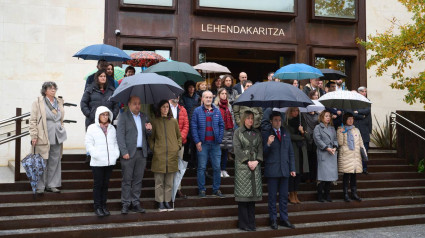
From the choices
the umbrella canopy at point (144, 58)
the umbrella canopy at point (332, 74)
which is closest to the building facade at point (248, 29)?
the umbrella canopy at point (144, 58)

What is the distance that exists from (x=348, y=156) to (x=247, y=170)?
2.78 m

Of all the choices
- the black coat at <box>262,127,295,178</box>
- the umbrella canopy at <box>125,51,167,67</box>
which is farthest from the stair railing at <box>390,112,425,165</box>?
the umbrella canopy at <box>125,51,167,67</box>

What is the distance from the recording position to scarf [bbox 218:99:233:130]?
9445mm

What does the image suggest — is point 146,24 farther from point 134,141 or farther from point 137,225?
point 137,225

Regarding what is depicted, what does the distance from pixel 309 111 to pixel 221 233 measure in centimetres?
320

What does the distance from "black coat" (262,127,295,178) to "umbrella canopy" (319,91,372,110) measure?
1.71 metres

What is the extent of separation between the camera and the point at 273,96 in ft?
24.3

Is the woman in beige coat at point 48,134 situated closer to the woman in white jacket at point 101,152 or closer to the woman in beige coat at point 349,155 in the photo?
the woman in white jacket at point 101,152

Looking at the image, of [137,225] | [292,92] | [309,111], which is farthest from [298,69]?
[137,225]

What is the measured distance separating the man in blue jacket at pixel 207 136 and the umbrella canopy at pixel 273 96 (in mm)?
1004

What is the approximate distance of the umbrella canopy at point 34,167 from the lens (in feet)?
25.0

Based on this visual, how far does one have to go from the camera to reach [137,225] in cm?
743

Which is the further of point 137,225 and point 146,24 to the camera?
point 146,24

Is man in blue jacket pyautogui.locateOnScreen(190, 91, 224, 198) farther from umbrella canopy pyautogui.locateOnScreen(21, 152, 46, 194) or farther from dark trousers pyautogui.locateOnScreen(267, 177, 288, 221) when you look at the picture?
umbrella canopy pyautogui.locateOnScreen(21, 152, 46, 194)
